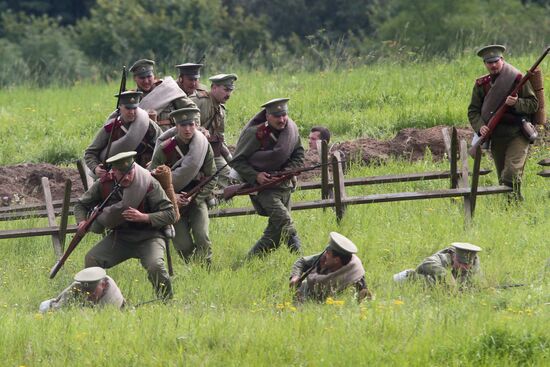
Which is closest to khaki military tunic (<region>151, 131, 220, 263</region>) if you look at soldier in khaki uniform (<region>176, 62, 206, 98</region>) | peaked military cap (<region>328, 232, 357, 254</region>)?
soldier in khaki uniform (<region>176, 62, 206, 98</region>)

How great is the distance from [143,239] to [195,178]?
133cm

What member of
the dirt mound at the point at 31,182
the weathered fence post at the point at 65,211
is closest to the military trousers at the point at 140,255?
the weathered fence post at the point at 65,211

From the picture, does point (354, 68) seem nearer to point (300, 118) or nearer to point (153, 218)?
point (300, 118)

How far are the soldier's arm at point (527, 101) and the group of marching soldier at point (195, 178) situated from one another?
15 mm

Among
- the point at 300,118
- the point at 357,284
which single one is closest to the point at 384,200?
the point at 357,284

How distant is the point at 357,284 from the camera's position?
48.6 feet

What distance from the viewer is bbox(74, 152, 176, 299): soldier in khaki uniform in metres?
15.2

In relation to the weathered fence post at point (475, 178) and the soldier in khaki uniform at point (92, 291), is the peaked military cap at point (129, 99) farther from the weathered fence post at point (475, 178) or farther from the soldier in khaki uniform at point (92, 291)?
the weathered fence post at point (475, 178)

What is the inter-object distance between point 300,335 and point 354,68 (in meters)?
14.4

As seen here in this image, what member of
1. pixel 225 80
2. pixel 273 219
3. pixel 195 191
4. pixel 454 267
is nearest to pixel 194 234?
pixel 195 191

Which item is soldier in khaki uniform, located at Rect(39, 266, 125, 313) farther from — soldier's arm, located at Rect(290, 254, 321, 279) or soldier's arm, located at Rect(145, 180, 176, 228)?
soldier's arm, located at Rect(290, 254, 321, 279)

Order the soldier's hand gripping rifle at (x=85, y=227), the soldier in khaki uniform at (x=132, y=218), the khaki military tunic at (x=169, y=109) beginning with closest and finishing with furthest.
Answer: the soldier in khaki uniform at (x=132, y=218)
the soldier's hand gripping rifle at (x=85, y=227)
the khaki military tunic at (x=169, y=109)

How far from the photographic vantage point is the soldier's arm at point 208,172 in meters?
16.5

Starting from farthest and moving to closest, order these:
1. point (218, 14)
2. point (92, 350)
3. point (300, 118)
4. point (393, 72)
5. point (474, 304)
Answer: point (218, 14) → point (393, 72) → point (300, 118) → point (474, 304) → point (92, 350)
